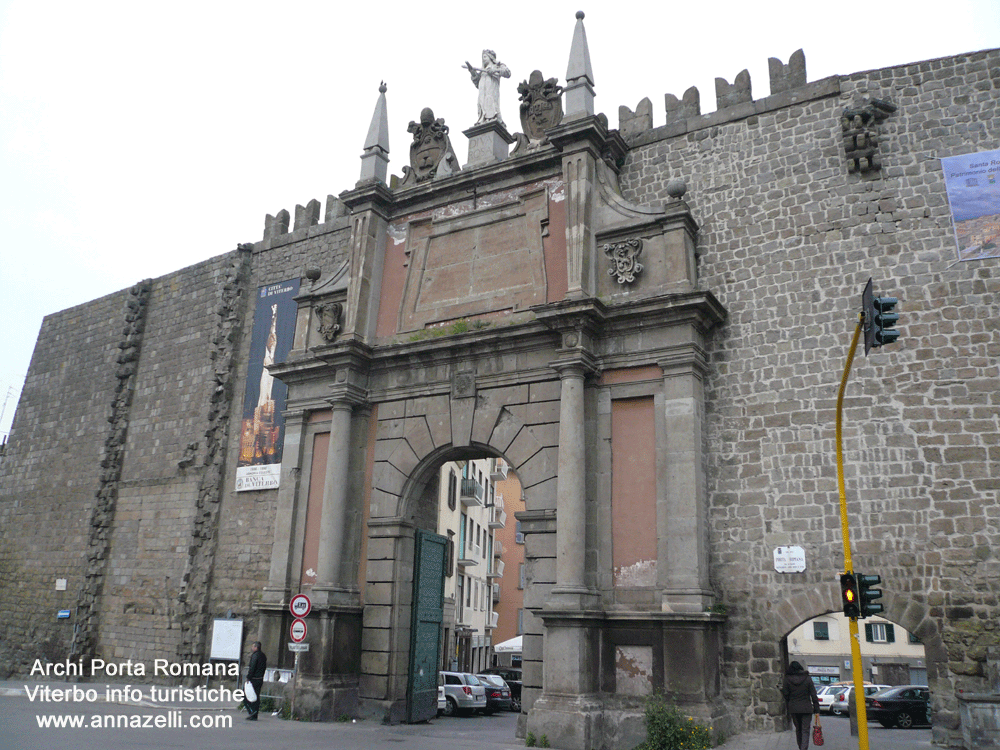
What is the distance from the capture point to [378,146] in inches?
720

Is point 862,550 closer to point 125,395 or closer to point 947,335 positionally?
point 947,335

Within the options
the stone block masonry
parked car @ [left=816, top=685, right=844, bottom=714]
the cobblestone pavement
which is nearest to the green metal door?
the cobblestone pavement

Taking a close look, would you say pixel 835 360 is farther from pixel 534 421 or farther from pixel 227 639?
pixel 227 639

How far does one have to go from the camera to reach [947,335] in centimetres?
1270

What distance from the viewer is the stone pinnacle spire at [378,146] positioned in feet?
59.5

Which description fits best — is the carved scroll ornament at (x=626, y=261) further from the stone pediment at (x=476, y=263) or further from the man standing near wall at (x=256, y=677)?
the man standing near wall at (x=256, y=677)

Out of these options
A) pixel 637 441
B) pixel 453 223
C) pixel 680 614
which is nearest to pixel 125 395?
pixel 453 223

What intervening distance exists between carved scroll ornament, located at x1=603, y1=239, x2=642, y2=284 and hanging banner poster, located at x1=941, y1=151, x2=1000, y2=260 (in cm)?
505

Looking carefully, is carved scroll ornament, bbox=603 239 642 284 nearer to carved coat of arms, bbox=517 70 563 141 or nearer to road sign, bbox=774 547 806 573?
carved coat of arms, bbox=517 70 563 141

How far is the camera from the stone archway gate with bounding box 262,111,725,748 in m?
12.6

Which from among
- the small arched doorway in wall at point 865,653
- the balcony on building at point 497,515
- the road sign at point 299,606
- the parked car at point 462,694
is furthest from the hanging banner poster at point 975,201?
the balcony on building at point 497,515

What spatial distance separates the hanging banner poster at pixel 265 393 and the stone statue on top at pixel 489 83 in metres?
6.94

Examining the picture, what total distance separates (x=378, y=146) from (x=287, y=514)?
8.26 m

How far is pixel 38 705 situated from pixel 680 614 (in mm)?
12146
